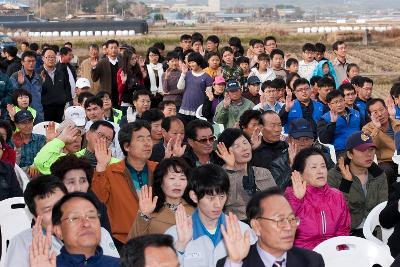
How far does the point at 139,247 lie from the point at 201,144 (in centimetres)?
304

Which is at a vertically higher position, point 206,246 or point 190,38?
point 190,38

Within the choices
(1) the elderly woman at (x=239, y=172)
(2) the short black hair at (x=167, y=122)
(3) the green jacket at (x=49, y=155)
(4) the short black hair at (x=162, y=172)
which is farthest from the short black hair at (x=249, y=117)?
(4) the short black hair at (x=162, y=172)

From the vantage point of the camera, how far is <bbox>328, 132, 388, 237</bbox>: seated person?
6156mm

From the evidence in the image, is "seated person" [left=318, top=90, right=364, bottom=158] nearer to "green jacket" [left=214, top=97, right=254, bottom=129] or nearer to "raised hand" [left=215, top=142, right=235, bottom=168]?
"green jacket" [left=214, top=97, right=254, bottom=129]

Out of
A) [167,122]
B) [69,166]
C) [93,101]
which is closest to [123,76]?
[93,101]

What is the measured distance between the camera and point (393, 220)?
532 cm

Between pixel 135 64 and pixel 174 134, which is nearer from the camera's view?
pixel 174 134

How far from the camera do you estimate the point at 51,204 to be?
4.82 m

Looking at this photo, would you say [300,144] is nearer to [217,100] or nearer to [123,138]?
[123,138]

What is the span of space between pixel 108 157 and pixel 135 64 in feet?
17.0

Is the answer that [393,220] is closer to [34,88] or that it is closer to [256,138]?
[256,138]

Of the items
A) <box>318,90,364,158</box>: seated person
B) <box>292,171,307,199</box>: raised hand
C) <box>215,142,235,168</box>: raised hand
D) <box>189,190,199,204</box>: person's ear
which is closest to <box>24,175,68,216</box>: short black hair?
<box>189,190,199,204</box>: person's ear

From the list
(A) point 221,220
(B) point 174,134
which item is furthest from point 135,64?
(A) point 221,220

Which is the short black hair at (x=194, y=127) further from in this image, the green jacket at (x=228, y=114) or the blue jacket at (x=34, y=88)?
the blue jacket at (x=34, y=88)
